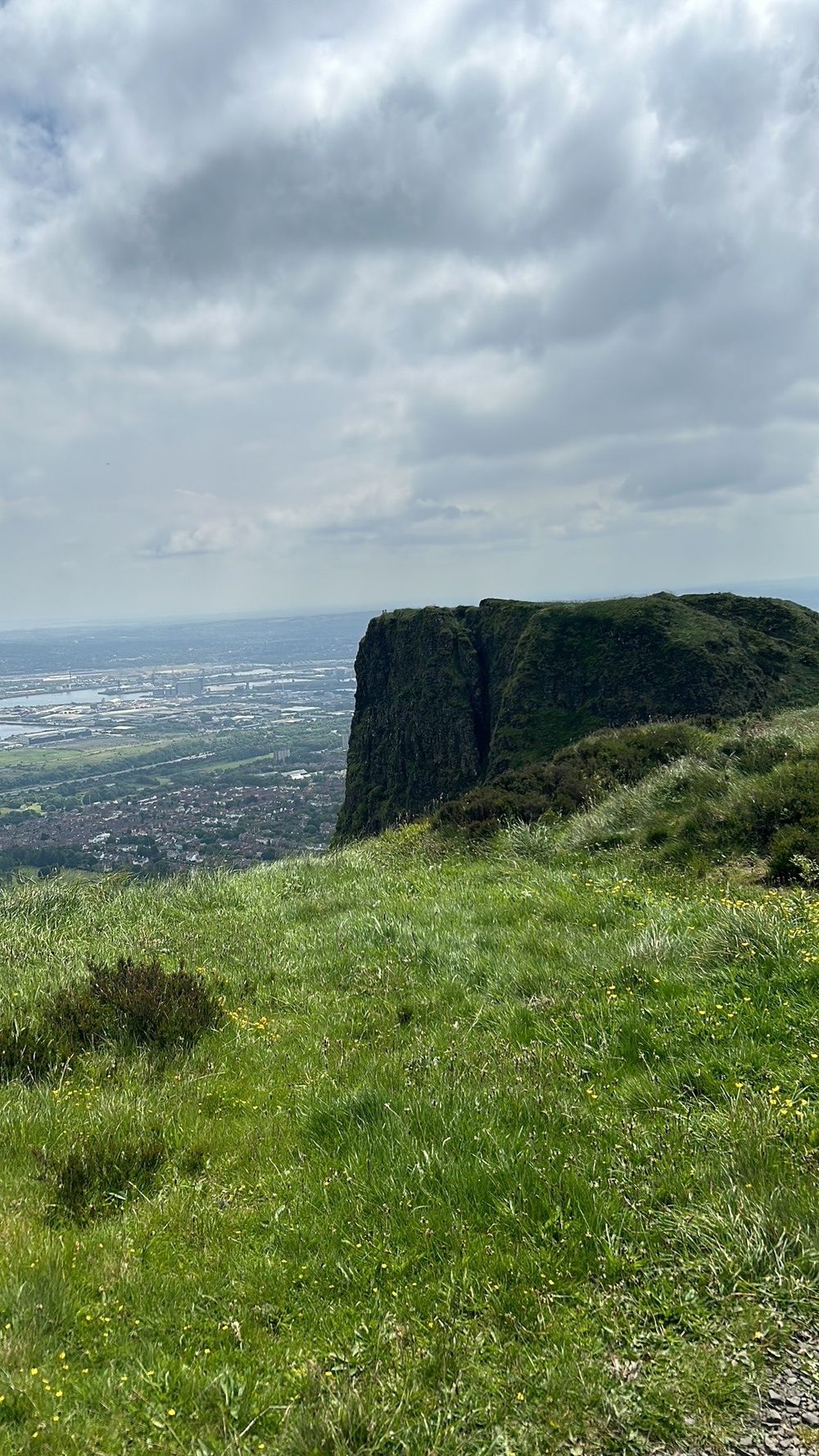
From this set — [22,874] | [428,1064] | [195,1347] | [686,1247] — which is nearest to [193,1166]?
[195,1347]

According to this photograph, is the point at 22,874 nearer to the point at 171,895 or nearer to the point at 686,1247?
the point at 171,895

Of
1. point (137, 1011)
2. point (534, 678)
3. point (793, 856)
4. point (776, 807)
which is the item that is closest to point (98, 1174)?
point (137, 1011)

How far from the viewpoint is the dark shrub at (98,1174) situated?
170 inches

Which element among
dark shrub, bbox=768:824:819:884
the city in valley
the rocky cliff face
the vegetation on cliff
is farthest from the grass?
the rocky cliff face

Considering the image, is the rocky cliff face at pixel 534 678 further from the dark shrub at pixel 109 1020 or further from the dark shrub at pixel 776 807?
the dark shrub at pixel 109 1020

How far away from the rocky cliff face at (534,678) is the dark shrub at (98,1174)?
27.5m

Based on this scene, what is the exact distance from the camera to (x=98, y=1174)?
4531 mm

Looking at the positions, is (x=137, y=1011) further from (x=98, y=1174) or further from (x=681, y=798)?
(x=681, y=798)

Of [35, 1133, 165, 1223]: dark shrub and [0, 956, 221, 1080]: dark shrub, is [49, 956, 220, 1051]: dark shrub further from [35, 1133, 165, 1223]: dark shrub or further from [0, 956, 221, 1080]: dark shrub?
[35, 1133, 165, 1223]: dark shrub

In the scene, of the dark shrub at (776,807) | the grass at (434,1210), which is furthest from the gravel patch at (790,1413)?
the dark shrub at (776,807)

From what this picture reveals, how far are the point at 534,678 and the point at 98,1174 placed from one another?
50.3 meters

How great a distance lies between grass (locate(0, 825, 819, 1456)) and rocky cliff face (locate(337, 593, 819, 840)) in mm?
26003

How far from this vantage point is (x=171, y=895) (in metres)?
12.2

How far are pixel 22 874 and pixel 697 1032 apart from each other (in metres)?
12.2
